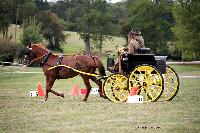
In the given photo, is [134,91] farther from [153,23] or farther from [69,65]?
[153,23]

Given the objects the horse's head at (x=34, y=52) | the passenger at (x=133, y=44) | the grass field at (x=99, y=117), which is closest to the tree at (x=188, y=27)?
the horse's head at (x=34, y=52)

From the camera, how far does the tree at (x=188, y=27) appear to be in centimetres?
5909

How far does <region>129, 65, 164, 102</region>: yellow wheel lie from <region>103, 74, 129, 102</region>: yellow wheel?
0.48m

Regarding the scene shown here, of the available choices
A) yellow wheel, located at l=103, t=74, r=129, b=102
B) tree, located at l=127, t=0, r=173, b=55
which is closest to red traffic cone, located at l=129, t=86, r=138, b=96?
yellow wheel, located at l=103, t=74, r=129, b=102

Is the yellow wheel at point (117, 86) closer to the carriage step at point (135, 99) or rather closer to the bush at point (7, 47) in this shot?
the carriage step at point (135, 99)

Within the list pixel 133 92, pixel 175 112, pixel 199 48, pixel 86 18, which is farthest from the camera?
pixel 86 18

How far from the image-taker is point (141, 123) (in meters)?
12.6

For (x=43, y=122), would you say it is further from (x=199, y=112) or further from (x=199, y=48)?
(x=199, y=48)

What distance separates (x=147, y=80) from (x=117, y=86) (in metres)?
1.10

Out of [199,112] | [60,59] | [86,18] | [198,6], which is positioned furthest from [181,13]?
[199,112]

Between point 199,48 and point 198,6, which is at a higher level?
point 198,6

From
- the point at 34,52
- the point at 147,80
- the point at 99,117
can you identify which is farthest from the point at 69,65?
the point at 99,117

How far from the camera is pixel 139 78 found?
17922 millimetres

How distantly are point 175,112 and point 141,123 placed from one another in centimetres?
227
